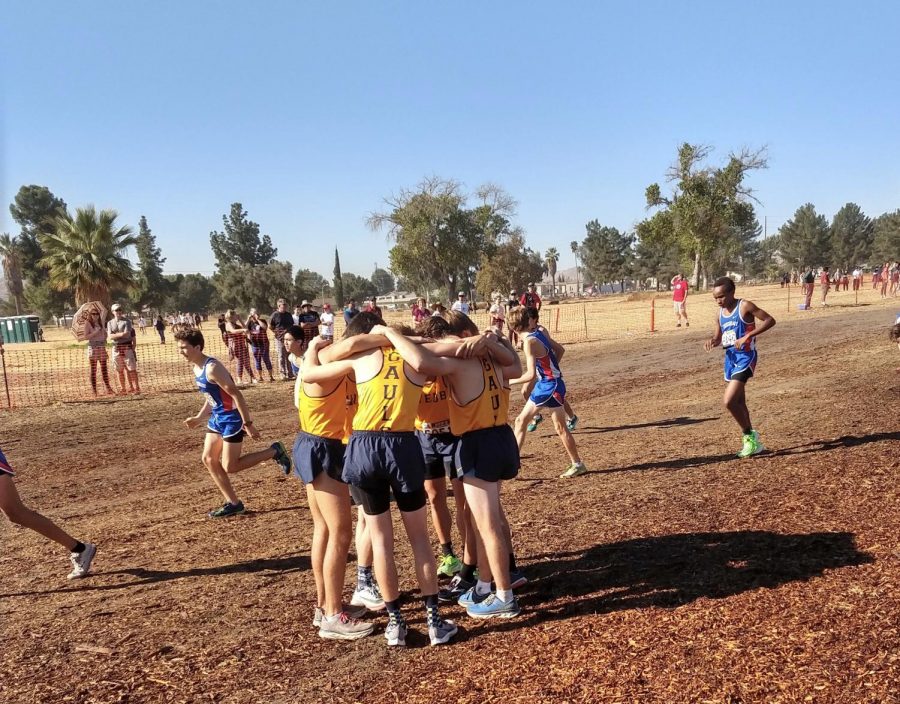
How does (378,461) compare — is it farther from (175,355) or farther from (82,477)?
(175,355)

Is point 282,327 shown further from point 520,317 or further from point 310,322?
point 520,317

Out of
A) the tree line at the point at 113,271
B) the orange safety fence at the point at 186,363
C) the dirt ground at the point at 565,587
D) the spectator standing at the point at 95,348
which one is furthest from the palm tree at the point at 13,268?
the dirt ground at the point at 565,587

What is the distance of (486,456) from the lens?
13.2 ft

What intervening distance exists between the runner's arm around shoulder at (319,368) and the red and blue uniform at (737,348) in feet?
16.8

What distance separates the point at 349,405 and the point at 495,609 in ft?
5.26

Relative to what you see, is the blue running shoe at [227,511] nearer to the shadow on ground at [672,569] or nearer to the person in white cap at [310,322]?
the shadow on ground at [672,569]

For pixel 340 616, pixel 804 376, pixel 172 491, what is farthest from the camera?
pixel 804 376

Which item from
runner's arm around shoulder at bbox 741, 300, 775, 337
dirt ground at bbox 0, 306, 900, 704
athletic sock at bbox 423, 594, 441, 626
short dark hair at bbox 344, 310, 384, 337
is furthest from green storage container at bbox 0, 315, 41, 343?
athletic sock at bbox 423, 594, 441, 626

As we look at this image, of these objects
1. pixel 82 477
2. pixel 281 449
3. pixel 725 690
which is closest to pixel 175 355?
pixel 82 477

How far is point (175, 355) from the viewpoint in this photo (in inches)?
1171

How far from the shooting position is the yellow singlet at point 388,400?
3707mm

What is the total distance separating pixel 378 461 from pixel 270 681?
1.41 m

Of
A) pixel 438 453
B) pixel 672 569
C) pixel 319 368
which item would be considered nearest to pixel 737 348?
pixel 672 569

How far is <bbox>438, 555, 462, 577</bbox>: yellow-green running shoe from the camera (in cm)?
495
